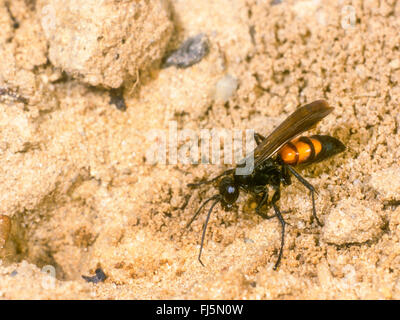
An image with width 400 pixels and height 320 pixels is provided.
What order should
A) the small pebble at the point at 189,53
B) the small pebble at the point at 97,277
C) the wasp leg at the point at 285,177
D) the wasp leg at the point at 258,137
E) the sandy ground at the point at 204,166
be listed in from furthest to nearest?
the small pebble at the point at 189,53, the wasp leg at the point at 258,137, the wasp leg at the point at 285,177, the small pebble at the point at 97,277, the sandy ground at the point at 204,166

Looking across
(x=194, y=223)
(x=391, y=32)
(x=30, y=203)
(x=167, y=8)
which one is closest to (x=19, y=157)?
(x=30, y=203)

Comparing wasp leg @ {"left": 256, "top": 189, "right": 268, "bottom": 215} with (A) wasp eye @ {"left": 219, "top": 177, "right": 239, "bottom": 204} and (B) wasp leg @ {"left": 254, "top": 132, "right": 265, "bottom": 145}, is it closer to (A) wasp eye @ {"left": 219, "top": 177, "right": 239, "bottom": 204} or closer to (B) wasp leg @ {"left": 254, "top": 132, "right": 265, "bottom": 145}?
(A) wasp eye @ {"left": 219, "top": 177, "right": 239, "bottom": 204}

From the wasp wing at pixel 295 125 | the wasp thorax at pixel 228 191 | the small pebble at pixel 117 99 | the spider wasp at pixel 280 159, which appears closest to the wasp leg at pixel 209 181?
the spider wasp at pixel 280 159

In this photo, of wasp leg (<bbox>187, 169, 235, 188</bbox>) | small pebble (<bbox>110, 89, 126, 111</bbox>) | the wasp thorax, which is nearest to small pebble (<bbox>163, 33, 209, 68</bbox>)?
small pebble (<bbox>110, 89, 126, 111</bbox>)

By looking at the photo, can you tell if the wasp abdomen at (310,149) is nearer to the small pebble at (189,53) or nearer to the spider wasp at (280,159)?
the spider wasp at (280,159)

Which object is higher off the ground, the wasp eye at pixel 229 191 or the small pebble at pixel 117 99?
the small pebble at pixel 117 99

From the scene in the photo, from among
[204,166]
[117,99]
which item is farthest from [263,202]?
[117,99]
